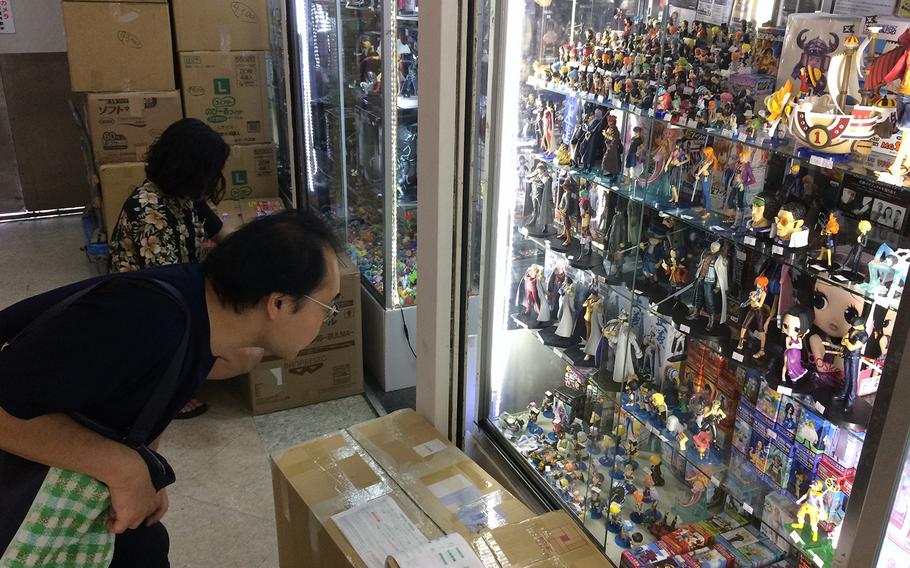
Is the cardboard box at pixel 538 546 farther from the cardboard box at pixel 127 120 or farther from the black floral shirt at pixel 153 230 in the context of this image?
the cardboard box at pixel 127 120

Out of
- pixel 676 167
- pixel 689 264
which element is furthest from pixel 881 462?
pixel 676 167

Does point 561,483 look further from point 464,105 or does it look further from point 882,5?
point 882,5

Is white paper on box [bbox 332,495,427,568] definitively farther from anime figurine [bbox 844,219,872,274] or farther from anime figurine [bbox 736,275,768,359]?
anime figurine [bbox 844,219,872,274]

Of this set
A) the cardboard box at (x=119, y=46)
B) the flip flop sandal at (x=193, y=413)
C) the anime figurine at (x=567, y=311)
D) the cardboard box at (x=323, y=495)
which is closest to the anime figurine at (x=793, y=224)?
the anime figurine at (x=567, y=311)

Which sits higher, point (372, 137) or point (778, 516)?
point (372, 137)

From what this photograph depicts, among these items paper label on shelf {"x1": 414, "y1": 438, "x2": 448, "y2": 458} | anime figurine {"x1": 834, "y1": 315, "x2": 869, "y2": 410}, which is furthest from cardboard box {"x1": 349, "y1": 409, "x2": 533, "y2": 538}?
anime figurine {"x1": 834, "y1": 315, "x2": 869, "y2": 410}

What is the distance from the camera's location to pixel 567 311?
2.59 m

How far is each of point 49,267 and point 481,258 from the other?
387 cm

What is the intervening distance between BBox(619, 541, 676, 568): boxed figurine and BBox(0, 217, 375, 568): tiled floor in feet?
4.37

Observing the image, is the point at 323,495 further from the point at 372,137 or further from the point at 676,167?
the point at 372,137

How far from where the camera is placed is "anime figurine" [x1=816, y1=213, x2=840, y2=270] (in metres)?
1.62

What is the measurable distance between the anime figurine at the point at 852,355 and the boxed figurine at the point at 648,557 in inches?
23.0

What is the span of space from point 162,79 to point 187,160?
5.55ft

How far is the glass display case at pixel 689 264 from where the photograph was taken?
1.58 meters
